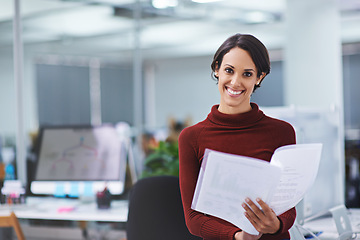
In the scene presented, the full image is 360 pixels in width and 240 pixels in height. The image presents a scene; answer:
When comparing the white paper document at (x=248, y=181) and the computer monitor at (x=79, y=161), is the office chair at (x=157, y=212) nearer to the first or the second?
the white paper document at (x=248, y=181)

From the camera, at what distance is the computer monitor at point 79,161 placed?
3594 millimetres

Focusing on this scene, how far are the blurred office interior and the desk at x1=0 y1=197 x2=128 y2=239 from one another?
694 millimetres

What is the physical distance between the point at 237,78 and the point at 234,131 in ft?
0.52

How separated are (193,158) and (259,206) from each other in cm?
27

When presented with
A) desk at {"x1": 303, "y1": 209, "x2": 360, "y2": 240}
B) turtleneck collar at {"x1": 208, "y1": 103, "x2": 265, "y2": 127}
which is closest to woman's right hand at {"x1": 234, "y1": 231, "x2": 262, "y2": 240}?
turtleneck collar at {"x1": 208, "y1": 103, "x2": 265, "y2": 127}

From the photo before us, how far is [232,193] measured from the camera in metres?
1.34

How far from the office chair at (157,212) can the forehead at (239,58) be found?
907 mm

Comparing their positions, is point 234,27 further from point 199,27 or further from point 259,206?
point 259,206

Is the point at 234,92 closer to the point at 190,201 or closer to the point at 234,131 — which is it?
the point at 234,131

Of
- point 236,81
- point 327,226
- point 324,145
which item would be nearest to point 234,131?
point 236,81

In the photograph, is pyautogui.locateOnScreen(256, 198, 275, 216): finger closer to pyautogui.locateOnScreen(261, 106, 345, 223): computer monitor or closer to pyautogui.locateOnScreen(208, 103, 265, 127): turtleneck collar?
pyautogui.locateOnScreen(208, 103, 265, 127): turtleneck collar

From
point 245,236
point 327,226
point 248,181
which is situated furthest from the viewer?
point 327,226

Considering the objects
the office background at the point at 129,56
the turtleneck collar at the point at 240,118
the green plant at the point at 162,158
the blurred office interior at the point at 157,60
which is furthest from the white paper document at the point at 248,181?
the office background at the point at 129,56

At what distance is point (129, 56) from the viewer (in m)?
13.3
